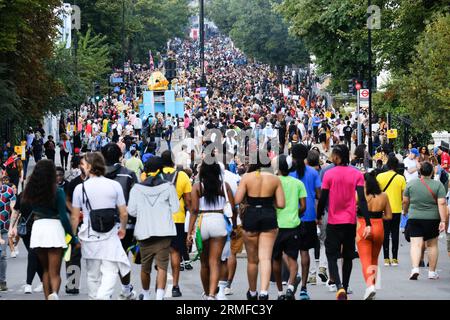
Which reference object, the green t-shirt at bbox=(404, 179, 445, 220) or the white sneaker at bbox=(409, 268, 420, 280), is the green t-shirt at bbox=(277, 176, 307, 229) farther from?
the white sneaker at bbox=(409, 268, 420, 280)

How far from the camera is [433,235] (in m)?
17.8

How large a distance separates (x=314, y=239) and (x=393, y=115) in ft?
112

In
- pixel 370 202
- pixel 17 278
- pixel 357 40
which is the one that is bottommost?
pixel 17 278

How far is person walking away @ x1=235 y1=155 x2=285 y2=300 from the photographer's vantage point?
14.5 metres

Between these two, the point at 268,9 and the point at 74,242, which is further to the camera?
the point at 268,9

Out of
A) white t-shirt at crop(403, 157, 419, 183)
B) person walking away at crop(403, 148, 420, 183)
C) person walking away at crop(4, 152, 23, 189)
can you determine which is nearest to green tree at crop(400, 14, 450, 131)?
person walking away at crop(403, 148, 420, 183)

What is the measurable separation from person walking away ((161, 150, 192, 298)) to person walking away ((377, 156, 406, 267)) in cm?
310

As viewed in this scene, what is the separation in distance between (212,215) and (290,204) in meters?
0.92

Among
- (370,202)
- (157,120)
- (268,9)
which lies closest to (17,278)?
(370,202)

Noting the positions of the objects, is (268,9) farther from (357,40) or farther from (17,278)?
(17,278)

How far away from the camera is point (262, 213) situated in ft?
47.6

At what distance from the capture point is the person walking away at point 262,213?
1453cm

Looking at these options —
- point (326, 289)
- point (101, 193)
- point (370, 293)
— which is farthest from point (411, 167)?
point (101, 193)

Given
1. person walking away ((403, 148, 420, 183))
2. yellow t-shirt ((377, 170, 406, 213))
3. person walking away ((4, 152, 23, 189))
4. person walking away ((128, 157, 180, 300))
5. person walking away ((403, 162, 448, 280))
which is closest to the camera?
person walking away ((128, 157, 180, 300))
